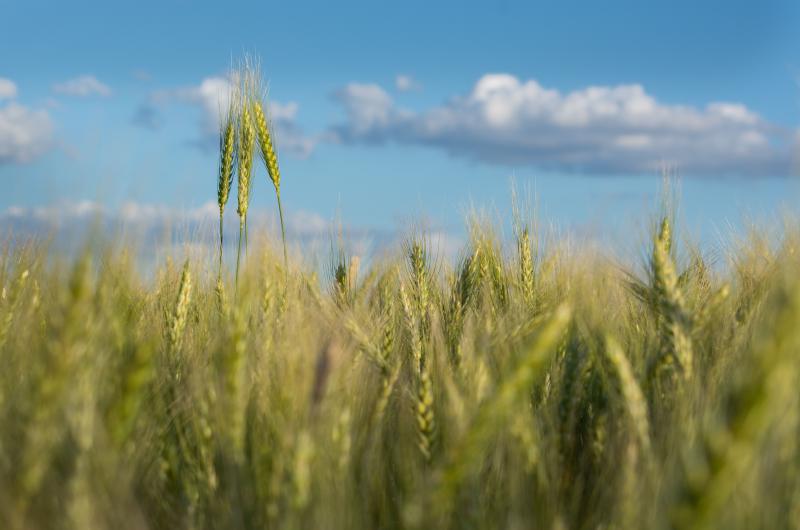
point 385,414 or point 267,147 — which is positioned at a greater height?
point 267,147

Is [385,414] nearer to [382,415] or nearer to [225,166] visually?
[382,415]

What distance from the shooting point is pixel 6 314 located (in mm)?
2449

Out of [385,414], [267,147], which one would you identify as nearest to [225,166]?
[267,147]

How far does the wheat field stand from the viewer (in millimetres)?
1317

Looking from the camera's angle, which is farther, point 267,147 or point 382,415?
point 267,147

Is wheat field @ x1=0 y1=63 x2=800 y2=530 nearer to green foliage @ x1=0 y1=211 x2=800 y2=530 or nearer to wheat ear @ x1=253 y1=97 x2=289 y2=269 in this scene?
green foliage @ x1=0 y1=211 x2=800 y2=530

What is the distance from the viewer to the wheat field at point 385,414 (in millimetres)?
1317

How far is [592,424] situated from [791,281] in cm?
94

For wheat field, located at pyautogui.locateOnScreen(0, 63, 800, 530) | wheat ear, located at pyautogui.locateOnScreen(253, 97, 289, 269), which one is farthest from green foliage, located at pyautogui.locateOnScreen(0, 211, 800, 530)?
wheat ear, located at pyautogui.locateOnScreen(253, 97, 289, 269)

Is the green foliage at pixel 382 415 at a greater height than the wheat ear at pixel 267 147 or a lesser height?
lesser

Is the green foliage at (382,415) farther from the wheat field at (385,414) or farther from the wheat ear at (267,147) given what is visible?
the wheat ear at (267,147)

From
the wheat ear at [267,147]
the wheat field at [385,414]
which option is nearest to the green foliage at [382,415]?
the wheat field at [385,414]

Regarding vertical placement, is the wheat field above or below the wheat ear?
below

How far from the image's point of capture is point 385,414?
223 centimetres
